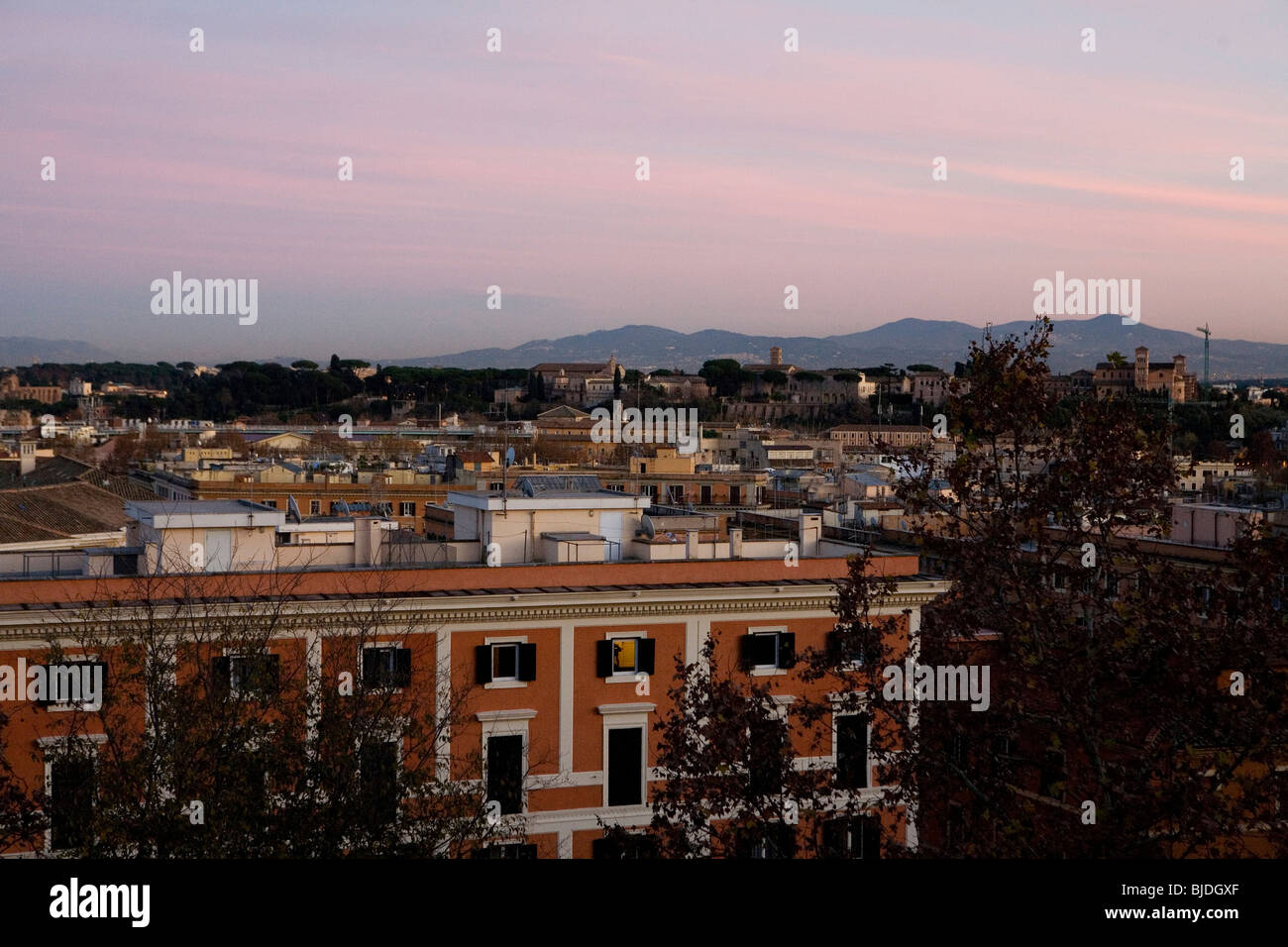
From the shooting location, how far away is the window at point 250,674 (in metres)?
6.38

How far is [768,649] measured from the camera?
10617 millimetres

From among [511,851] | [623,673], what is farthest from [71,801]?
[623,673]

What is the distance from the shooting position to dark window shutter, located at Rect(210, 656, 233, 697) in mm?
6469

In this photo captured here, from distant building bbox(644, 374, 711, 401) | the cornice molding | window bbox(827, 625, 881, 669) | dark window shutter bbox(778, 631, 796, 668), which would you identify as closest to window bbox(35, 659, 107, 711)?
the cornice molding

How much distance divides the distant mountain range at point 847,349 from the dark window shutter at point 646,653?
97330 mm

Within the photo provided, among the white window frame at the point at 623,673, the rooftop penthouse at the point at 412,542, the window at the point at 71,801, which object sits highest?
the rooftop penthouse at the point at 412,542

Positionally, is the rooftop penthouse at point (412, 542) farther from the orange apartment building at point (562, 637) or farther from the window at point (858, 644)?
the window at point (858, 644)

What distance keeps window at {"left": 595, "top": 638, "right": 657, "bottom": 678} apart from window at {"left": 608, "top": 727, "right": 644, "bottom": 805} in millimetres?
448

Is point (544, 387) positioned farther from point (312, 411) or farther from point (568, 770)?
point (568, 770)

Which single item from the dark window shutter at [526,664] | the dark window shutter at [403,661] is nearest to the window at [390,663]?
the dark window shutter at [403,661]

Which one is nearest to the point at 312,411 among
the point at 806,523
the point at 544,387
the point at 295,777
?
the point at 544,387

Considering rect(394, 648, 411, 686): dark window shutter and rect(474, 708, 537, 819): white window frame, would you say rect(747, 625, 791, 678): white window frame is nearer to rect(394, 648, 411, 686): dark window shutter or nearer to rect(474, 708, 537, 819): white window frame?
rect(474, 708, 537, 819): white window frame
